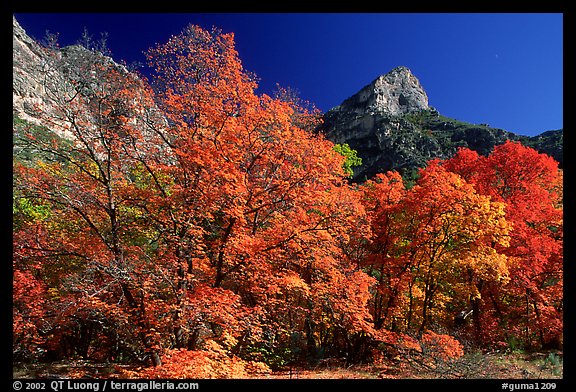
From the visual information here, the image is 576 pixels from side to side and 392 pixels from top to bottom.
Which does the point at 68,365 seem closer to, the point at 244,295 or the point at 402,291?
the point at 244,295

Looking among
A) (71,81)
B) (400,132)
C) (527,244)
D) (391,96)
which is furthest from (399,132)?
(71,81)

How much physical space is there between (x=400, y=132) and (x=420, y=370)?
10244 cm

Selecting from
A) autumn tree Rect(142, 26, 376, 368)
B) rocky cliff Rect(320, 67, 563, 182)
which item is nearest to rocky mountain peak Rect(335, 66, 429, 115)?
rocky cliff Rect(320, 67, 563, 182)

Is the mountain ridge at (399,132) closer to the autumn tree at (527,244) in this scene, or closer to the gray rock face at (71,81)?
the autumn tree at (527,244)

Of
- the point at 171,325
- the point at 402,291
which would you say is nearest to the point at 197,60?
the point at 171,325

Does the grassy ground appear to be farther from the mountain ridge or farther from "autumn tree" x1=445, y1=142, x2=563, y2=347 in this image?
the mountain ridge

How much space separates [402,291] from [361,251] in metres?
2.45

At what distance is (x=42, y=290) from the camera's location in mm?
11008

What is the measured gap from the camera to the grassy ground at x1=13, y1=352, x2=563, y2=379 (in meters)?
9.38

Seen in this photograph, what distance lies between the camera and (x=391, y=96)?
451 ft

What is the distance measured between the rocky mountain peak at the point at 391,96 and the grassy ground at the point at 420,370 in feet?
392

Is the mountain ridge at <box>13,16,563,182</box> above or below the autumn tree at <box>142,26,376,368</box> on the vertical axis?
above
